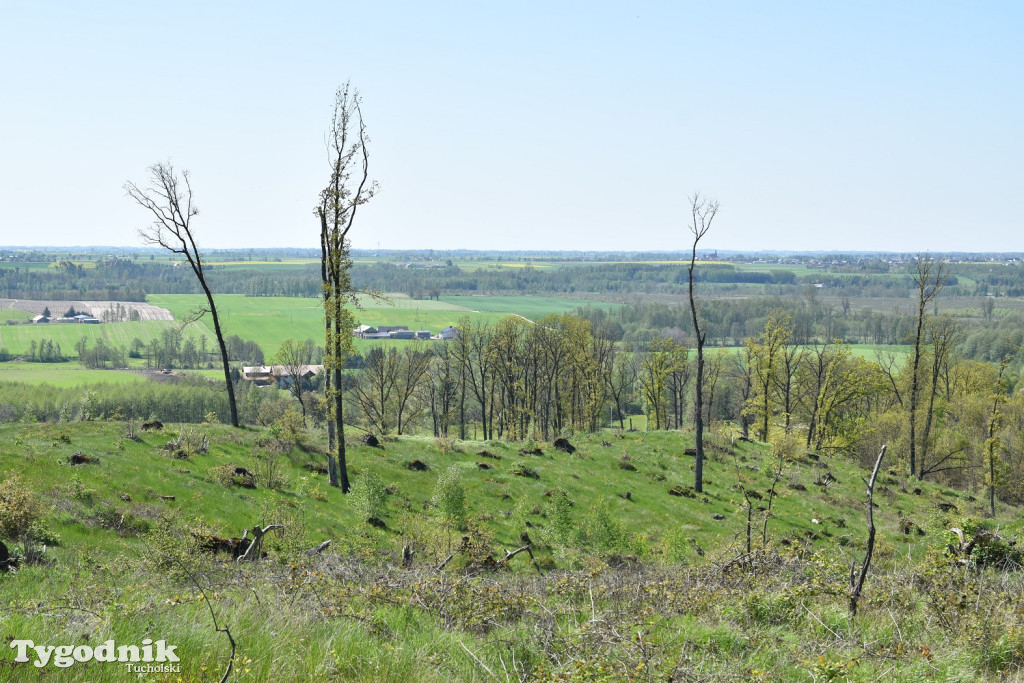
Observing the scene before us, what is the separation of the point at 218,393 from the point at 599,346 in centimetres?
5528

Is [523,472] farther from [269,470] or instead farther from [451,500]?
[269,470]

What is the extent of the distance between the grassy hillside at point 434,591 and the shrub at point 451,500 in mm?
82

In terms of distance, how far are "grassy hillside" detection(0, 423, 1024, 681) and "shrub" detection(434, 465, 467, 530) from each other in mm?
82

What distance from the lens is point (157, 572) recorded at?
35.2ft

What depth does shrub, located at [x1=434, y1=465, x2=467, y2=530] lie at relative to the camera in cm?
1952

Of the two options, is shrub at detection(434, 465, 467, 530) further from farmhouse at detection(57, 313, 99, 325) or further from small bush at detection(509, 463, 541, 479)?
farmhouse at detection(57, 313, 99, 325)

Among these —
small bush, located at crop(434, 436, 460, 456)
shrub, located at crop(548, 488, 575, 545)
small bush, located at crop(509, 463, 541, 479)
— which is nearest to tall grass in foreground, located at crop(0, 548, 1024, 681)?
shrub, located at crop(548, 488, 575, 545)

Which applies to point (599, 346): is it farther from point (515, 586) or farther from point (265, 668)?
point (265, 668)

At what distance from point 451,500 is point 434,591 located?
10551mm

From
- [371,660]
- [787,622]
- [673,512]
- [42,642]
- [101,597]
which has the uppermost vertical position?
[42,642]

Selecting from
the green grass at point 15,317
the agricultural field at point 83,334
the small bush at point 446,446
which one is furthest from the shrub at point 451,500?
the green grass at point 15,317

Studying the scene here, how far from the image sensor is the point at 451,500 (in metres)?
19.7

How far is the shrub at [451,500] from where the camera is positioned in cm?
1952

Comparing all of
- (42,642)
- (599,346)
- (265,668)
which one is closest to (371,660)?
(265,668)
